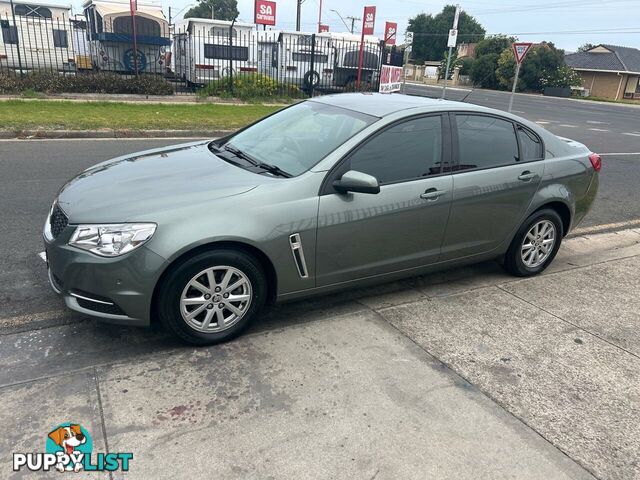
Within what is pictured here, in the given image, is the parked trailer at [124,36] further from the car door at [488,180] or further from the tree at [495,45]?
the tree at [495,45]

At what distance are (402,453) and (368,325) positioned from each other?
1255 mm

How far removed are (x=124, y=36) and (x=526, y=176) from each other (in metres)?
16.4

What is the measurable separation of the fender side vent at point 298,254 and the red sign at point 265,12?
18.6m

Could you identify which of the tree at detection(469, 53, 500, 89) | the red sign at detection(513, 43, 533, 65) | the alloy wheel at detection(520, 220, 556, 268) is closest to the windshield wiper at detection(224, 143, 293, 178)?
the alloy wheel at detection(520, 220, 556, 268)

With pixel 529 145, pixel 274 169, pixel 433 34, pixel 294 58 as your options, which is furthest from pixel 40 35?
pixel 433 34

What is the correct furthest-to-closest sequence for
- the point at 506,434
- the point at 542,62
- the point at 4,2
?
the point at 542,62 → the point at 4,2 → the point at 506,434

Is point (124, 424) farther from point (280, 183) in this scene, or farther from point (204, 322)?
point (280, 183)

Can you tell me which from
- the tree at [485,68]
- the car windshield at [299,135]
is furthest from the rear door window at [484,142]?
the tree at [485,68]

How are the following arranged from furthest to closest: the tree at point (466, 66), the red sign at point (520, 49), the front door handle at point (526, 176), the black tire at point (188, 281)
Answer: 1. the tree at point (466, 66)
2. the red sign at point (520, 49)
3. the front door handle at point (526, 176)
4. the black tire at point (188, 281)

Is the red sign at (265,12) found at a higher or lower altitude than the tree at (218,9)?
lower

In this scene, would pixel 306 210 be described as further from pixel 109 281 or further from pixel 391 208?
pixel 109 281

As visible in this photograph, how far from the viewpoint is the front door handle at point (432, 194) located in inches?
153

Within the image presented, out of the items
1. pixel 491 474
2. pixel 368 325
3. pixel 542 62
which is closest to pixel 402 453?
pixel 491 474

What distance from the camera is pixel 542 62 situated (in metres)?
52.9
